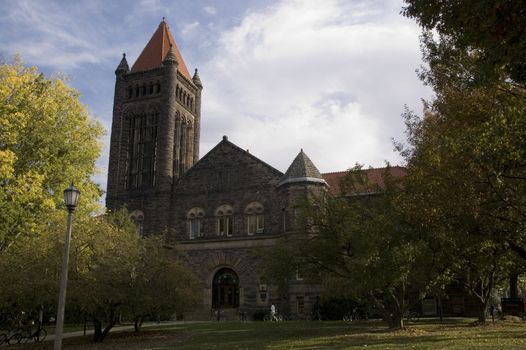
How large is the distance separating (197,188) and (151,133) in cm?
834

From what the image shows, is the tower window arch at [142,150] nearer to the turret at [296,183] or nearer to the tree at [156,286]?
the turret at [296,183]

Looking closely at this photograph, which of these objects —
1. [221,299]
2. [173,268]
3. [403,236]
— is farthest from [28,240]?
[221,299]

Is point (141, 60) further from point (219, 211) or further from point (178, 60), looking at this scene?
point (219, 211)

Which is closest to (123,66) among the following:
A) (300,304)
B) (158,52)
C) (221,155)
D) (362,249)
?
(158,52)

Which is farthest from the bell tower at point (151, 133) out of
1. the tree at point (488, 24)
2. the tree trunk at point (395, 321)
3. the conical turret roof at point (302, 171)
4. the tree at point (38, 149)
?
the tree at point (488, 24)

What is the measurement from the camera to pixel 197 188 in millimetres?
44938

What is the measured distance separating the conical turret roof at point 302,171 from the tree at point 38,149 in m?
16.7

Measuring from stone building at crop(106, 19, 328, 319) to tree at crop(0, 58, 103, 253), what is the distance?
45.1ft

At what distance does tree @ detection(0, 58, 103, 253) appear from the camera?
820 inches

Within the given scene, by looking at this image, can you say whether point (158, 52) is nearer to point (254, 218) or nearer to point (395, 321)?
point (254, 218)

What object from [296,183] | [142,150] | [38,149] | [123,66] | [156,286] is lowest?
[156,286]

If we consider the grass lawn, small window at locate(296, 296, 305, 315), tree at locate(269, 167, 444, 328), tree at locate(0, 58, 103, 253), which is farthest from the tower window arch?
tree at locate(269, 167, 444, 328)

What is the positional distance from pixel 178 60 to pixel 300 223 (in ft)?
111

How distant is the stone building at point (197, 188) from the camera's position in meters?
40.9
